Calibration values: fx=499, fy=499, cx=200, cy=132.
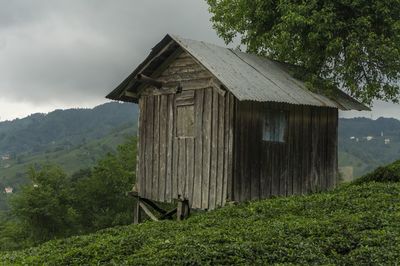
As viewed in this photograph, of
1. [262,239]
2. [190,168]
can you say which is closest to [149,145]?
[190,168]

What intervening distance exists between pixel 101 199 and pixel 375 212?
3697cm

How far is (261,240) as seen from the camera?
10445mm

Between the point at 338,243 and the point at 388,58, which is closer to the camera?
the point at 338,243

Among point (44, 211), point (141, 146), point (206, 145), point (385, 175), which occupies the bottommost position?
point (44, 211)

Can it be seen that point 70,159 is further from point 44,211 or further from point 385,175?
point 385,175

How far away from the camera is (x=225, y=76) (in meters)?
16.8

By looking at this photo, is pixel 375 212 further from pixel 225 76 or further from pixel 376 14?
pixel 376 14

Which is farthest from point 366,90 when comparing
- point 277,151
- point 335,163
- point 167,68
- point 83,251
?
point 83,251

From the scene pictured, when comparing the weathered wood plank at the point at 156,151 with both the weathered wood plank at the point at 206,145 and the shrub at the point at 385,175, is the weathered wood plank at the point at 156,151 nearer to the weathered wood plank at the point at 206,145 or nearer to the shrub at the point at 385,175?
the weathered wood plank at the point at 206,145

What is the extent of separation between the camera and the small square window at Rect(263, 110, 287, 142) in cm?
1811

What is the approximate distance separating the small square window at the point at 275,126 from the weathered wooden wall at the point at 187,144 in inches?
73.2

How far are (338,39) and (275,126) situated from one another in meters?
7.42

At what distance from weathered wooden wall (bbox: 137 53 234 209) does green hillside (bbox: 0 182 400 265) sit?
278cm

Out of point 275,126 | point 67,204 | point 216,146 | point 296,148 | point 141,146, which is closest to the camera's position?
point 216,146
